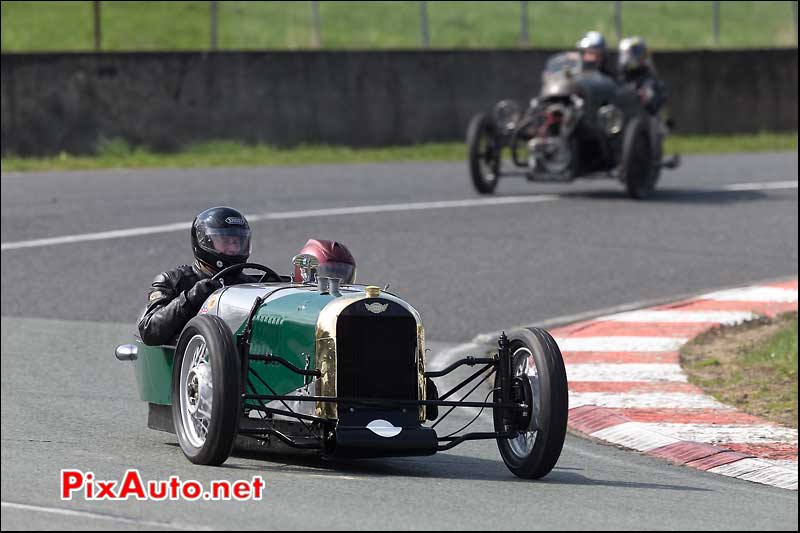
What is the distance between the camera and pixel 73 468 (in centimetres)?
670

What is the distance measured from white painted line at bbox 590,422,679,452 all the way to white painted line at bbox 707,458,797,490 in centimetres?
57

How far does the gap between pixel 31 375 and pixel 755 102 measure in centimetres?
1872

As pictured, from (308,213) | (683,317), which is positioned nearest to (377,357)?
(683,317)

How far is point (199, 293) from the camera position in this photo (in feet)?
25.5

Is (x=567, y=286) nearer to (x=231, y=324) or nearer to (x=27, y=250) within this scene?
(x=27, y=250)

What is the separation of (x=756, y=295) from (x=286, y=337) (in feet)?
23.4

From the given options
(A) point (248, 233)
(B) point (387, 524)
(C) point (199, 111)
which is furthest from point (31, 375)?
(C) point (199, 111)

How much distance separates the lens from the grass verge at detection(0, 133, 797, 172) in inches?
816

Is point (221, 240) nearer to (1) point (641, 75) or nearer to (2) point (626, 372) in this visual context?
(2) point (626, 372)

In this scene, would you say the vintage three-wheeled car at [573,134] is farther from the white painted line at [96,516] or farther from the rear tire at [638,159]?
the white painted line at [96,516]

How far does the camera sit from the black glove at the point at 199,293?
7773 millimetres

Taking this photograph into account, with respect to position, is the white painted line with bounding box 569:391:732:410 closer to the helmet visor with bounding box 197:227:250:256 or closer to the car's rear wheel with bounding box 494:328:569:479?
the car's rear wheel with bounding box 494:328:569:479

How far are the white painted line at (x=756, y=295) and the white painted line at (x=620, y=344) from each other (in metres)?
1.83

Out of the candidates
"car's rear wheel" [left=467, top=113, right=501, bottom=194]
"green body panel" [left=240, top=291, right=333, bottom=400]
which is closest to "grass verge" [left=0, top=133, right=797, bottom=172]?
"car's rear wheel" [left=467, top=113, right=501, bottom=194]
